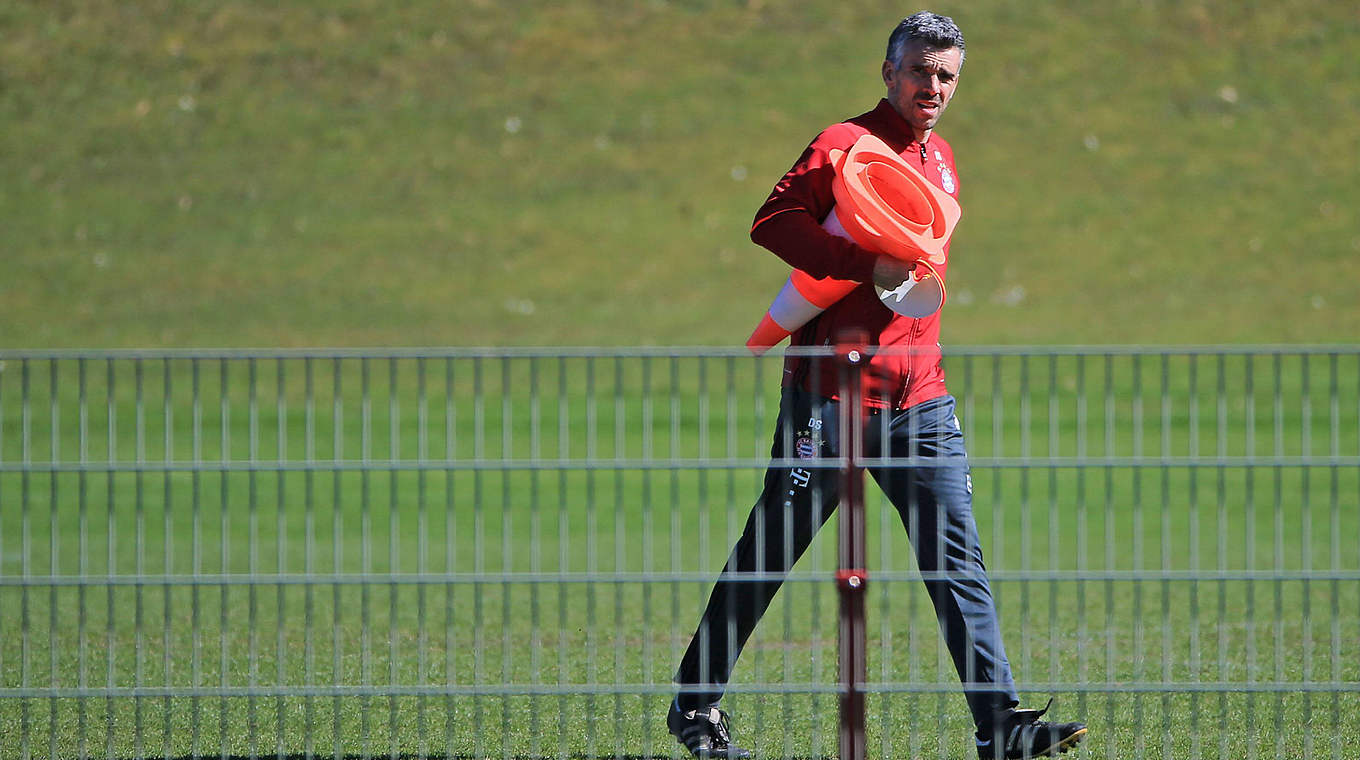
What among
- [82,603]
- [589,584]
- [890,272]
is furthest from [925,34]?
[82,603]

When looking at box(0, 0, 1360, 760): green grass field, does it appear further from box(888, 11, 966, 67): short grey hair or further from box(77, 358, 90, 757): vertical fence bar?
box(888, 11, 966, 67): short grey hair

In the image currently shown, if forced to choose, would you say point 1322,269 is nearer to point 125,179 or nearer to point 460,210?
point 460,210

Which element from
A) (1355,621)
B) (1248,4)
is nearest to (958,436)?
(1355,621)

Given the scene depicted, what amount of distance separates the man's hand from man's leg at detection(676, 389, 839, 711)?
1.05 ft

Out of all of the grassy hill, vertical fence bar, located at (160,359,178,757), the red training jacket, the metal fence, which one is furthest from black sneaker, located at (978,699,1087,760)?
the grassy hill

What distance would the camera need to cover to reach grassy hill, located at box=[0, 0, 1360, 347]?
19234 millimetres

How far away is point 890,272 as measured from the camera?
13.6ft

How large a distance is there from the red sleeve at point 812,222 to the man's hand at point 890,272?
0.06 feet

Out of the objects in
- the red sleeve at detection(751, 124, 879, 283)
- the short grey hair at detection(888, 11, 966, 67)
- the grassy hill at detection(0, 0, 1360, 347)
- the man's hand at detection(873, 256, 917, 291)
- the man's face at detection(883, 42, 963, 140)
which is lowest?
the man's hand at detection(873, 256, 917, 291)

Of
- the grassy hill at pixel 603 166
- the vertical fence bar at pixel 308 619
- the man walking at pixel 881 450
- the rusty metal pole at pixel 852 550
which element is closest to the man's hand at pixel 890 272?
the man walking at pixel 881 450

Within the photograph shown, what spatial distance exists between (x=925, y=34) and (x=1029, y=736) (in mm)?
1735

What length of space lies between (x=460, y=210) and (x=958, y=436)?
720 inches

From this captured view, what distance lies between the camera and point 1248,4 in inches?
1014

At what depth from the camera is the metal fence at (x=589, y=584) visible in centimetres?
365
